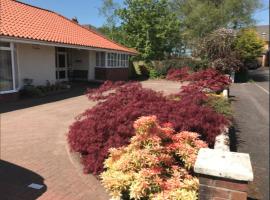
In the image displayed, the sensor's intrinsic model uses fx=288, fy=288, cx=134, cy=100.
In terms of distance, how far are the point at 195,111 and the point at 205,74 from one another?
Answer: 6253mm

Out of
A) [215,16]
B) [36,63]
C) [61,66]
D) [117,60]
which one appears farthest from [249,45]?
[36,63]

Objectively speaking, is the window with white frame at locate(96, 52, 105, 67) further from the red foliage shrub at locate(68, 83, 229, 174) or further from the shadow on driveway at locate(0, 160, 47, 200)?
the shadow on driveway at locate(0, 160, 47, 200)

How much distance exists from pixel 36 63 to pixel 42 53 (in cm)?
79

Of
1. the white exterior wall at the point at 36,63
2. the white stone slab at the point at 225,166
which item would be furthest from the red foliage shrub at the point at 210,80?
the white exterior wall at the point at 36,63

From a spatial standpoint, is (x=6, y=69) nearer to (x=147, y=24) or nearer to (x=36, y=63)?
(x=36, y=63)

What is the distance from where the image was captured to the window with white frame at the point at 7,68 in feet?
40.5

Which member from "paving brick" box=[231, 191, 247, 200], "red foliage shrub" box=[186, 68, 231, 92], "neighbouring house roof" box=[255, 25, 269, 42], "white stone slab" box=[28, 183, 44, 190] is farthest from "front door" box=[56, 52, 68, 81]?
"neighbouring house roof" box=[255, 25, 269, 42]

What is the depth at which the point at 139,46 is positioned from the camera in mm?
31875

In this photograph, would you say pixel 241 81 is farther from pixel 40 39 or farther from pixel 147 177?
pixel 147 177

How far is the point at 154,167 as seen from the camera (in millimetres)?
3826

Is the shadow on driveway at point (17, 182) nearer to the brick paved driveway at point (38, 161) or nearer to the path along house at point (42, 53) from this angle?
the brick paved driveway at point (38, 161)

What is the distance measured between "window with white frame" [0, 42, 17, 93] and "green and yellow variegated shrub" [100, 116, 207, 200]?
9.72 metres

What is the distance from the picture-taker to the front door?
64.3ft

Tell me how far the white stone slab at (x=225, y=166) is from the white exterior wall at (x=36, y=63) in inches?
504
